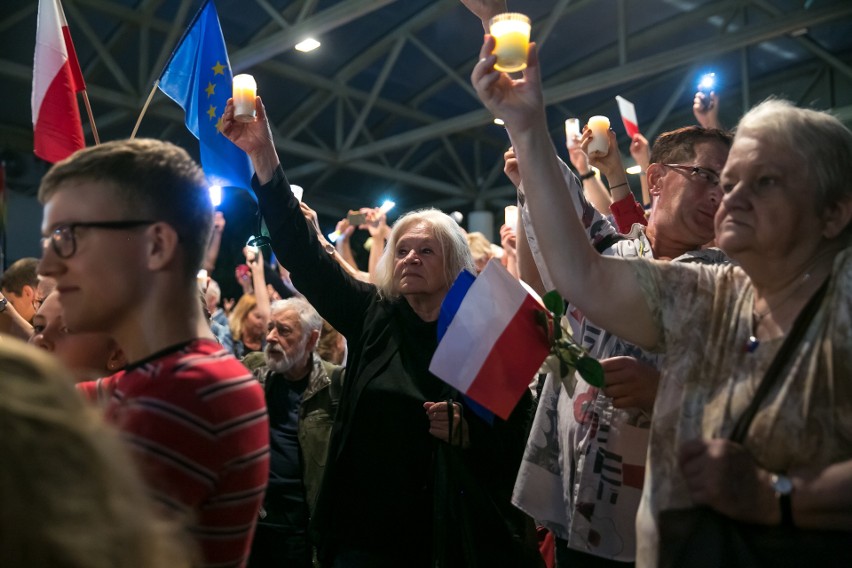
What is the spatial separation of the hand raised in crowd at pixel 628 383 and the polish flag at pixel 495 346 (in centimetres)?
14

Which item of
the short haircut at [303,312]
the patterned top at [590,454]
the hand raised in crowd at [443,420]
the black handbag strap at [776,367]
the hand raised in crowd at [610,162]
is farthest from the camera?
the short haircut at [303,312]

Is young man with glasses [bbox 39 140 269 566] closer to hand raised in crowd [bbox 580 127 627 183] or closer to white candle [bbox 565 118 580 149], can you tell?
hand raised in crowd [bbox 580 127 627 183]

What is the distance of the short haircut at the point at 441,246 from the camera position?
2830 mm

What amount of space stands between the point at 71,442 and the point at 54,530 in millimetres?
82

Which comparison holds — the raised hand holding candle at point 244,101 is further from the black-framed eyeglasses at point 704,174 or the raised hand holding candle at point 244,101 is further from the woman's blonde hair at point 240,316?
the woman's blonde hair at point 240,316

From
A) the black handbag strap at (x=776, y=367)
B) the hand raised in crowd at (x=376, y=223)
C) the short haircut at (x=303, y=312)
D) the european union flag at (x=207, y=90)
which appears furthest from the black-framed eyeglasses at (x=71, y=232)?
the hand raised in crowd at (x=376, y=223)

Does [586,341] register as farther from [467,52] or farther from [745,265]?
[467,52]

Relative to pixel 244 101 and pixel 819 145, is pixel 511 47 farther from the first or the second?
pixel 244 101

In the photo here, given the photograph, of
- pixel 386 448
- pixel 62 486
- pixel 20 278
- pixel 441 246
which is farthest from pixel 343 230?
pixel 62 486

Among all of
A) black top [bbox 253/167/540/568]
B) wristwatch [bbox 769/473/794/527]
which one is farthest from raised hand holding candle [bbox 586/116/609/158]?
wristwatch [bbox 769/473/794/527]

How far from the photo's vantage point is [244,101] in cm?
269

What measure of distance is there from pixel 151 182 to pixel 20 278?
96.3 inches

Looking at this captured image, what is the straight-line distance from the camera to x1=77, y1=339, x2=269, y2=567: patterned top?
125 cm

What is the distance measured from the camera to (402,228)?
2932 millimetres
